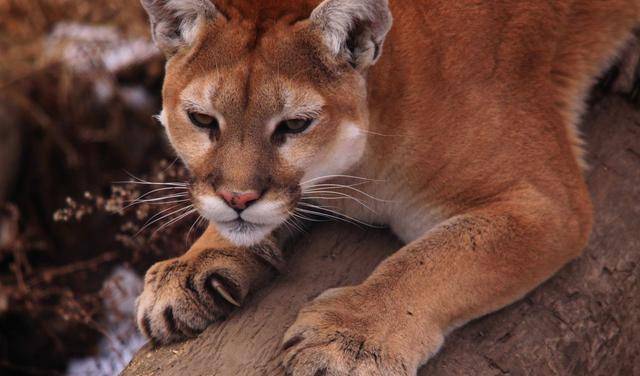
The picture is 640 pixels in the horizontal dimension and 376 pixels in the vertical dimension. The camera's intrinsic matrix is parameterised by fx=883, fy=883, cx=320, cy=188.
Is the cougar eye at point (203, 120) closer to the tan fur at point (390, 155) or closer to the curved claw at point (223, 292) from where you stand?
the tan fur at point (390, 155)

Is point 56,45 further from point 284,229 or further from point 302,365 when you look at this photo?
point 302,365

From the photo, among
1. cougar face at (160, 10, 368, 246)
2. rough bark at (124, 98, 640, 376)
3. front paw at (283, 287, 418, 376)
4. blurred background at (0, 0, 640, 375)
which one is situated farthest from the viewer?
blurred background at (0, 0, 640, 375)

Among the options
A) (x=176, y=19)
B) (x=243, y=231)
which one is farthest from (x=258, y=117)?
(x=176, y=19)

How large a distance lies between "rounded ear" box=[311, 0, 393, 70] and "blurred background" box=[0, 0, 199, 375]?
2.62m

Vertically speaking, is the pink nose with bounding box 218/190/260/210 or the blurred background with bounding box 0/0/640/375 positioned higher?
the pink nose with bounding box 218/190/260/210

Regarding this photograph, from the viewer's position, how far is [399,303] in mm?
2781

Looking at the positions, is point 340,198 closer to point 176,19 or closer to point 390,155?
point 390,155

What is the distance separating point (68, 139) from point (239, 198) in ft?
11.4

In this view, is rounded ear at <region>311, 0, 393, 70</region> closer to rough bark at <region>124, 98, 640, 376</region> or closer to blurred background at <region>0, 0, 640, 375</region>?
rough bark at <region>124, 98, 640, 376</region>

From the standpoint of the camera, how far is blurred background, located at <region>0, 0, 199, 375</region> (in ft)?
18.0

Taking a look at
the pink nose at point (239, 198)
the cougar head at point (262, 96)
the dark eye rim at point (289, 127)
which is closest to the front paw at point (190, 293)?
the cougar head at point (262, 96)

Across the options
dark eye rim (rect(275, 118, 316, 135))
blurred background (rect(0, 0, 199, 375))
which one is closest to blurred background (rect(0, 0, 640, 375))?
blurred background (rect(0, 0, 199, 375))

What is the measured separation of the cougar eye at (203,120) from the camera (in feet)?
9.19

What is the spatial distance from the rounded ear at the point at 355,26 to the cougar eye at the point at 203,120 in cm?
45
